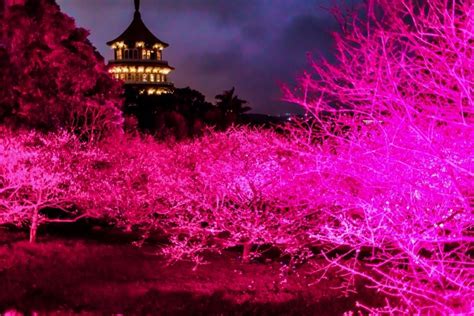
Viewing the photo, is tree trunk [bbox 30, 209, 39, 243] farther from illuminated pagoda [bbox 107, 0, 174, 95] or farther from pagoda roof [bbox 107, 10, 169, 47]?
pagoda roof [bbox 107, 10, 169, 47]

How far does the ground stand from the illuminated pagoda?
192 ft

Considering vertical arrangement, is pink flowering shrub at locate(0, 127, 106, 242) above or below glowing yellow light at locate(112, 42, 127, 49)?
below

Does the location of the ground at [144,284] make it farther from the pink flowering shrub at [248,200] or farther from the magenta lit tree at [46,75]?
the magenta lit tree at [46,75]

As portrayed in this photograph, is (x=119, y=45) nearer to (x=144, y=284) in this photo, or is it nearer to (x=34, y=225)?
(x=34, y=225)

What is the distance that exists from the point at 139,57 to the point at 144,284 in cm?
6498

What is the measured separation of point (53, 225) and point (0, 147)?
16.6ft

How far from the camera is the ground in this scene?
8930mm

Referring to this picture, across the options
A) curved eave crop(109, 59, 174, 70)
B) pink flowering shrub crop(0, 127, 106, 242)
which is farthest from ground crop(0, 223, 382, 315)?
curved eave crop(109, 59, 174, 70)

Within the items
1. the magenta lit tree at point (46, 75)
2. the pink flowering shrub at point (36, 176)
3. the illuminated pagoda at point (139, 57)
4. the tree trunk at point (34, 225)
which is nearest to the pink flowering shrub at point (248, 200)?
the pink flowering shrub at point (36, 176)

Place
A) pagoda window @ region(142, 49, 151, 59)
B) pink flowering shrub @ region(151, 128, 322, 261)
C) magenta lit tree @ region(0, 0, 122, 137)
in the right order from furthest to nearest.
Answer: pagoda window @ region(142, 49, 151, 59)
magenta lit tree @ region(0, 0, 122, 137)
pink flowering shrub @ region(151, 128, 322, 261)

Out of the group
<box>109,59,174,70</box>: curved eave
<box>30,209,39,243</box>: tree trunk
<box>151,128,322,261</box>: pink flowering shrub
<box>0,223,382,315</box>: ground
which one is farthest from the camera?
<box>109,59,174,70</box>: curved eave

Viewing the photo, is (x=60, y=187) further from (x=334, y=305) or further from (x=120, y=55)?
(x=120, y=55)

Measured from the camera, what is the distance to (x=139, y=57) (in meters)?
73.0

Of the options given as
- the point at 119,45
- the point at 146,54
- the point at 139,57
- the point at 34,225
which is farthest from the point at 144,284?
the point at 119,45
